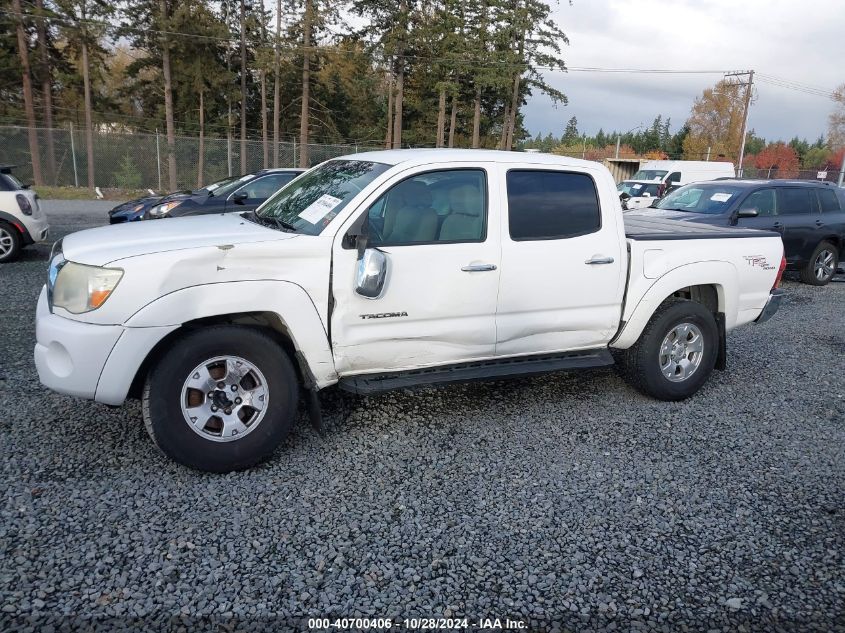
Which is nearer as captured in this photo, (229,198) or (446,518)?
(446,518)

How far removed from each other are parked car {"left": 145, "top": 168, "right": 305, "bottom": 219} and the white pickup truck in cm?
615

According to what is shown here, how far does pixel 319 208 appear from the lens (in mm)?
4137

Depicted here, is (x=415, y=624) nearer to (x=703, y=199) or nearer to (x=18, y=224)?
(x=703, y=199)

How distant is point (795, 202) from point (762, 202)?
873 mm

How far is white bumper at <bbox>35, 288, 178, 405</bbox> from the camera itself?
3.42m

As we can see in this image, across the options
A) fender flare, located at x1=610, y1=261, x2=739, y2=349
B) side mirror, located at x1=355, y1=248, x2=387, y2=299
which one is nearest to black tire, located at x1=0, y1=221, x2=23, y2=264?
side mirror, located at x1=355, y1=248, x2=387, y2=299

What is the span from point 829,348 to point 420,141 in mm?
33556

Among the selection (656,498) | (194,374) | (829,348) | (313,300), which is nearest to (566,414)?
(656,498)

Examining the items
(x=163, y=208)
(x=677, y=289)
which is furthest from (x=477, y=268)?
(x=163, y=208)

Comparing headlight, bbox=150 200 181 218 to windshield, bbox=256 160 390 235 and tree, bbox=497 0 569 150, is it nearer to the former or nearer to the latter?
windshield, bbox=256 160 390 235

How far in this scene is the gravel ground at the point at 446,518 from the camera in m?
2.76

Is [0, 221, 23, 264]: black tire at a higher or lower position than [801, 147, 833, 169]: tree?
lower

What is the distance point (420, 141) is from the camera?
127 ft

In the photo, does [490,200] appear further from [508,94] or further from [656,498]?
[508,94]
